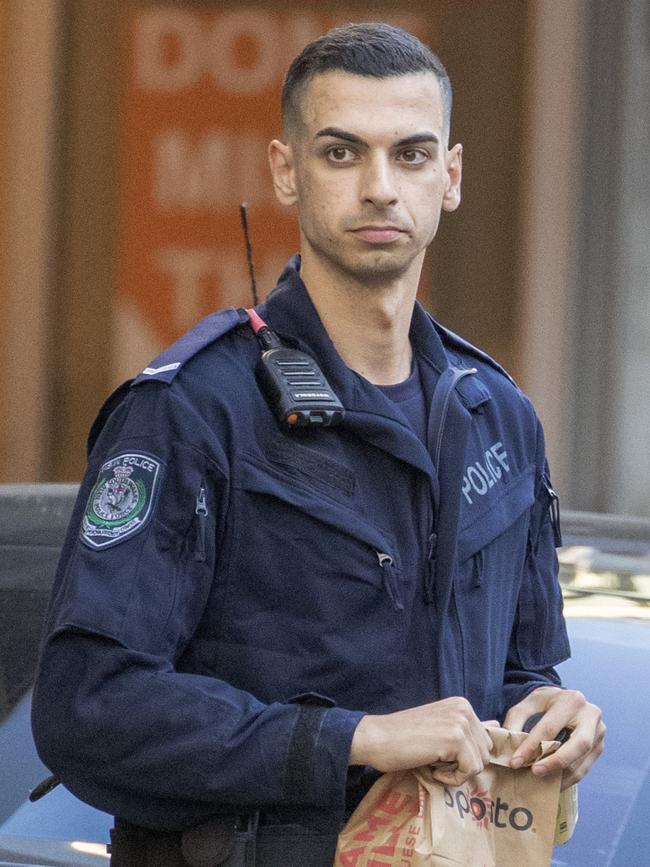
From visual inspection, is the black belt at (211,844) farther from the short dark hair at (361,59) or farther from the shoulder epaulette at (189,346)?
the short dark hair at (361,59)

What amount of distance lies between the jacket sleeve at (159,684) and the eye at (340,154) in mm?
362

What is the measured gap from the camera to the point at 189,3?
7.17 m

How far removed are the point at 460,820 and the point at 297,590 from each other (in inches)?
11.3

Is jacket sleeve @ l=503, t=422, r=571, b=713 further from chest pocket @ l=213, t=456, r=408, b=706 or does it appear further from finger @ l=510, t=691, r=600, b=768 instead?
chest pocket @ l=213, t=456, r=408, b=706

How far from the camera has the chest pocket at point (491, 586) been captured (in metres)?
1.86

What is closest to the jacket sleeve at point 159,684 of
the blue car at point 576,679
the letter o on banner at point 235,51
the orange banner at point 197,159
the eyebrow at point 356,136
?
the eyebrow at point 356,136

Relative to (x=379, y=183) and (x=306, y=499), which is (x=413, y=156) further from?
(x=306, y=499)

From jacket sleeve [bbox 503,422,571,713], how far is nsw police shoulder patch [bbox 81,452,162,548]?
1.80 ft

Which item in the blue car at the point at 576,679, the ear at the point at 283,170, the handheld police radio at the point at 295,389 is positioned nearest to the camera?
the handheld police radio at the point at 295,389

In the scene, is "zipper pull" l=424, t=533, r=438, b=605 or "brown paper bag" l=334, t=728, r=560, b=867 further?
"zipper pull" l=424, t=533, r=438, b=605

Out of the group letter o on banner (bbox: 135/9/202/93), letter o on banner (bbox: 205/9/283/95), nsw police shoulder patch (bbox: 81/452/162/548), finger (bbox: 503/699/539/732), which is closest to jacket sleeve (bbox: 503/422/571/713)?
finger (bbox: 503/699/539/732)

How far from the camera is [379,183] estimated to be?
187 centimetres

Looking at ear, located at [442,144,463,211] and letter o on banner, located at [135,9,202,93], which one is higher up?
ear, located at [442,144,463,211]

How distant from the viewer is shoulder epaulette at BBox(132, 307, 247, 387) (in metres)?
1.76
